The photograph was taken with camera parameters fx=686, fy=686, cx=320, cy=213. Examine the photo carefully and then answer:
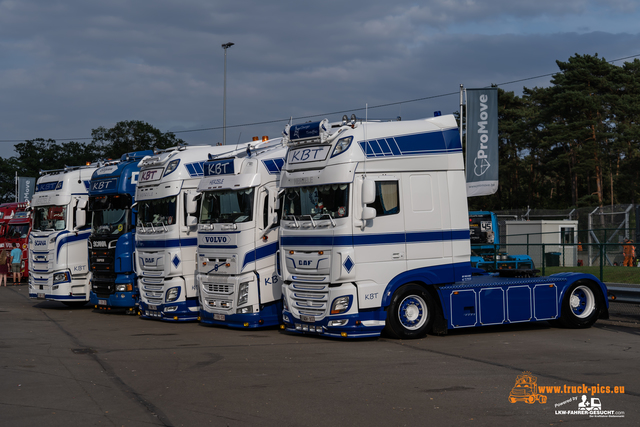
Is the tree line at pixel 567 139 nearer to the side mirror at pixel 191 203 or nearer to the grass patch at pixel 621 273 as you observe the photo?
the grass patch at pixel 621 273

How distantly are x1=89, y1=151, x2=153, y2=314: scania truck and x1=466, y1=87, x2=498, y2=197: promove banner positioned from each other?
30.2 feet

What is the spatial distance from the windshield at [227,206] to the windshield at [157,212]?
137 cm

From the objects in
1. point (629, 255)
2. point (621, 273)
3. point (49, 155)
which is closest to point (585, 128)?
point (629, 255)

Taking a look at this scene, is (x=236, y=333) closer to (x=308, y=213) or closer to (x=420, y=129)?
(x=308, y=213)

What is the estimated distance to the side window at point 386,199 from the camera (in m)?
12.2

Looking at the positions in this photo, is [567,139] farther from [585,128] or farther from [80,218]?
[80,218]

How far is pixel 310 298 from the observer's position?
1224cm

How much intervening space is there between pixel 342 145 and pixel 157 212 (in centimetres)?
578

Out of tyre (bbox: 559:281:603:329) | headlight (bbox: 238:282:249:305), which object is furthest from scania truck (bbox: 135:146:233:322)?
tyre (bbox: 559:281:603:329)

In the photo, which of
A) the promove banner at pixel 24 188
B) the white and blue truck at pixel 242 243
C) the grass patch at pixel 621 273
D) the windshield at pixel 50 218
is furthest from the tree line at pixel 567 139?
the white and blue truck at pixel 242 243

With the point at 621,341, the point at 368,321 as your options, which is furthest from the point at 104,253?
the point at 621,341

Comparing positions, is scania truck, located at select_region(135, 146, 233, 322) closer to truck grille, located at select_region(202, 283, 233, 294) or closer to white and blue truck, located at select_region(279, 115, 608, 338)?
truck grille, located at select_region(202, 283, 233, 294)

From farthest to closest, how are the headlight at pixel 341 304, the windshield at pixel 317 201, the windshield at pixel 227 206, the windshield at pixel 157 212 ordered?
the windshield at pixel 157 212, the windshield at pixel 227 206, the windshield at pixel 317 201, the headlight at pixel 341 304

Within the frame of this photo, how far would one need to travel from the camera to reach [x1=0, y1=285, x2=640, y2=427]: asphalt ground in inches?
276
